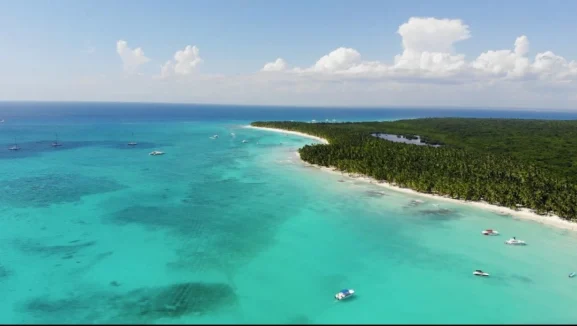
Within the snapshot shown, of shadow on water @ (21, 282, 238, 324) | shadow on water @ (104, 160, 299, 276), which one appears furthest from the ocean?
shadow on water @ (104, 160, 299, 276)

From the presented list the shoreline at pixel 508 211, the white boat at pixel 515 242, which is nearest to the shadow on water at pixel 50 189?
the shoreline at pixel 508 211

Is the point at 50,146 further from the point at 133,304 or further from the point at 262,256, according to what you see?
the point at 133,304

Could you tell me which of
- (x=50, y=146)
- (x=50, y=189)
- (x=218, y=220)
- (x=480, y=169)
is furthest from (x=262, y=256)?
(x=50, y=146)

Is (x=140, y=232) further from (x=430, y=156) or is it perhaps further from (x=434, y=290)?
(x=430, y=156)

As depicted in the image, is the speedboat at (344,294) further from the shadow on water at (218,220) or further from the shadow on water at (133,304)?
the shadow on water at (218,220)

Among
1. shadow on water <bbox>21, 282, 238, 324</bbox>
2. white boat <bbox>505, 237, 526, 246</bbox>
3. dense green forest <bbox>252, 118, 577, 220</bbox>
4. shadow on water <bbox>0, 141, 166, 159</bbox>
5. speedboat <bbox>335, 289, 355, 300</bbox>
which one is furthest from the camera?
shadow on water <bbox>0, 141, 166, 159</bbox>

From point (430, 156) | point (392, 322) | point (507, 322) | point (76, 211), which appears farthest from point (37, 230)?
point (430, 156)

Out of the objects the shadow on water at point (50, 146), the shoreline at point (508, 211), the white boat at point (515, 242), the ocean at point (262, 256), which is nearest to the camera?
the ocean at point (262, 256)

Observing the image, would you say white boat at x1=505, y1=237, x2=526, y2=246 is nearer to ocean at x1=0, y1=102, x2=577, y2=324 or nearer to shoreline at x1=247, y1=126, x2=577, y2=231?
ocean at x1=0, y1=102, x2=577, y2=324
